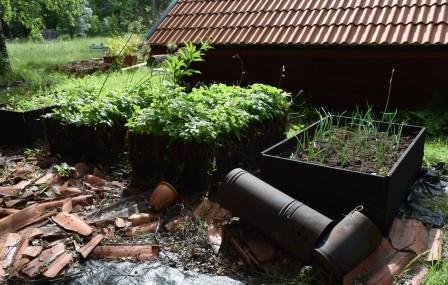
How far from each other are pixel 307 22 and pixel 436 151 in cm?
312

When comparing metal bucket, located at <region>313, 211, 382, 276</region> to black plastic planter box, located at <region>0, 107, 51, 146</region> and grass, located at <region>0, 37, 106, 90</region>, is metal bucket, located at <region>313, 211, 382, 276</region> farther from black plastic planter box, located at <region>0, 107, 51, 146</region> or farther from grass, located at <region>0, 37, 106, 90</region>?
grass, located at <region>0, 37, 106, 90</region>

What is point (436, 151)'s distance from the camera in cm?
506

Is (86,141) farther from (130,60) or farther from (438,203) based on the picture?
(130,60)

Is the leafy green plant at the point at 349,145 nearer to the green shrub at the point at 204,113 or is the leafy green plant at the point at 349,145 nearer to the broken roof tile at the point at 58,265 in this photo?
A: the green shrub at the point at 204,113

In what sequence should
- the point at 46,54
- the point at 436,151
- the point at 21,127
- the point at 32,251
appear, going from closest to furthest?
the point at 32,251
the point at 436,151
the point at 21,127
the point at 46,54

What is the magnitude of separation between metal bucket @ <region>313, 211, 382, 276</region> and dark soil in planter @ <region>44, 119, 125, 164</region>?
2.87 metres

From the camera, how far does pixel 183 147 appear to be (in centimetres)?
398

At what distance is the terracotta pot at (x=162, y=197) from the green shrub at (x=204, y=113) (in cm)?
48

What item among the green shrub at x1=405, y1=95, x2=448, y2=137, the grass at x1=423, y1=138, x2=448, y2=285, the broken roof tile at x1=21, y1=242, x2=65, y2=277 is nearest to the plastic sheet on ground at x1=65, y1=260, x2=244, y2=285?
the broken roof tile at x1=21, y1=242, x2=65, y2=277

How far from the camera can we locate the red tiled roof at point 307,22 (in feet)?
20.1

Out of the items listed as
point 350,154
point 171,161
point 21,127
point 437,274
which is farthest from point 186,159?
point 21,127

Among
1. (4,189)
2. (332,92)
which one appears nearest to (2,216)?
(4,189)

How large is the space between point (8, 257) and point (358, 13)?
19.7ft

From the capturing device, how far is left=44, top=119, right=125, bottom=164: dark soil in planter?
15.8 ft
